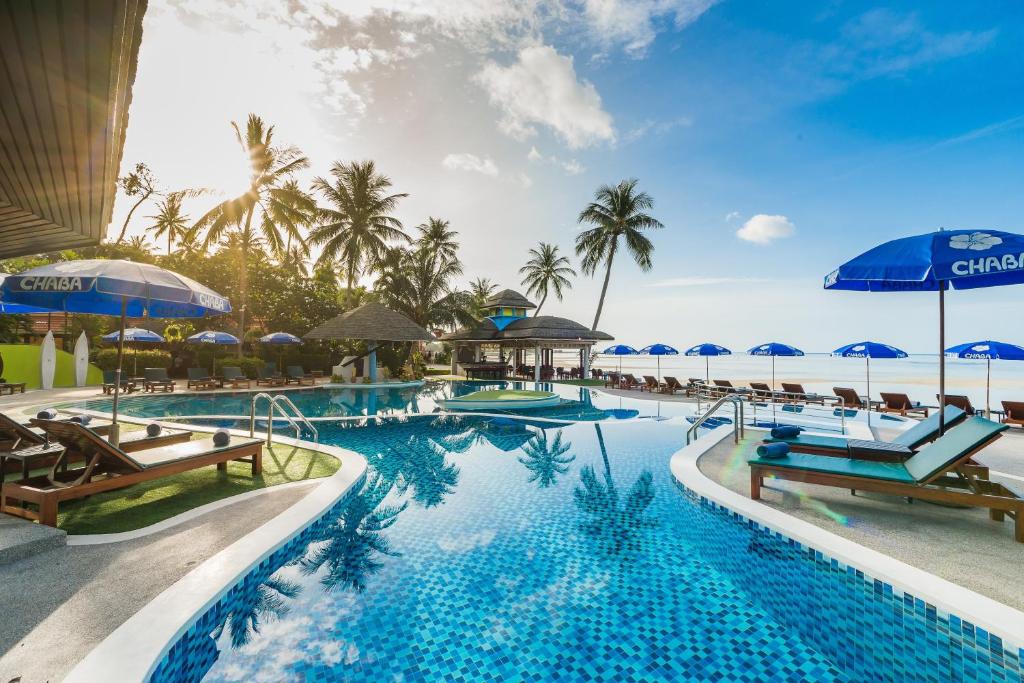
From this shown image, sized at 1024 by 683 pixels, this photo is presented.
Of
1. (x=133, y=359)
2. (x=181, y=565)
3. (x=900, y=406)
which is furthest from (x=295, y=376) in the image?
(x=900, y=406)

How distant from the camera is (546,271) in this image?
38562 millimetres

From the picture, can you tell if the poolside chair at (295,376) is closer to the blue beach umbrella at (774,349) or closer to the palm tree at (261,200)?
the palm tree at (261,200)

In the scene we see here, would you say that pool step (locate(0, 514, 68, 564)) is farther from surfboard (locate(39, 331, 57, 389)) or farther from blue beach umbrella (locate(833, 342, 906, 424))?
surfboard (locate(39, 331, 57, 389))

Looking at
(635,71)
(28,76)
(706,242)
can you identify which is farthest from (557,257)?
(28,76)

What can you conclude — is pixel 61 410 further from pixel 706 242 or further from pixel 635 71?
pixel 706 242

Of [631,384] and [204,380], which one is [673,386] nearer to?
[631,384]

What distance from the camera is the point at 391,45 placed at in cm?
1179

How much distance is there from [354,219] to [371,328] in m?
8.35

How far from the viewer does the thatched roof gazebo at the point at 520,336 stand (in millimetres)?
26531

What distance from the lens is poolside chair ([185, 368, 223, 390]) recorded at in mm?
18781

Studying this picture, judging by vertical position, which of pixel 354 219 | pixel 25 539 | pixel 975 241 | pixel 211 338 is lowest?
pixel 25 539

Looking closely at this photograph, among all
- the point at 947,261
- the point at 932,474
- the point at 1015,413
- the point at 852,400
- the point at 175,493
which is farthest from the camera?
the point at 852,400

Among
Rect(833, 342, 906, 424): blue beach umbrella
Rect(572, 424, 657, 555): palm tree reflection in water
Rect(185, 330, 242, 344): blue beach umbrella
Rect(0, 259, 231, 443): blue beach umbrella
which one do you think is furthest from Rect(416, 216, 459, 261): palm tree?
Rect(572, 424, 657, 555): palm tree reflection in water

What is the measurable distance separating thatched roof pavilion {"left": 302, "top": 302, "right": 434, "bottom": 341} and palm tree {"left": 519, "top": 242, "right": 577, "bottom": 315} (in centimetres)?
1673
